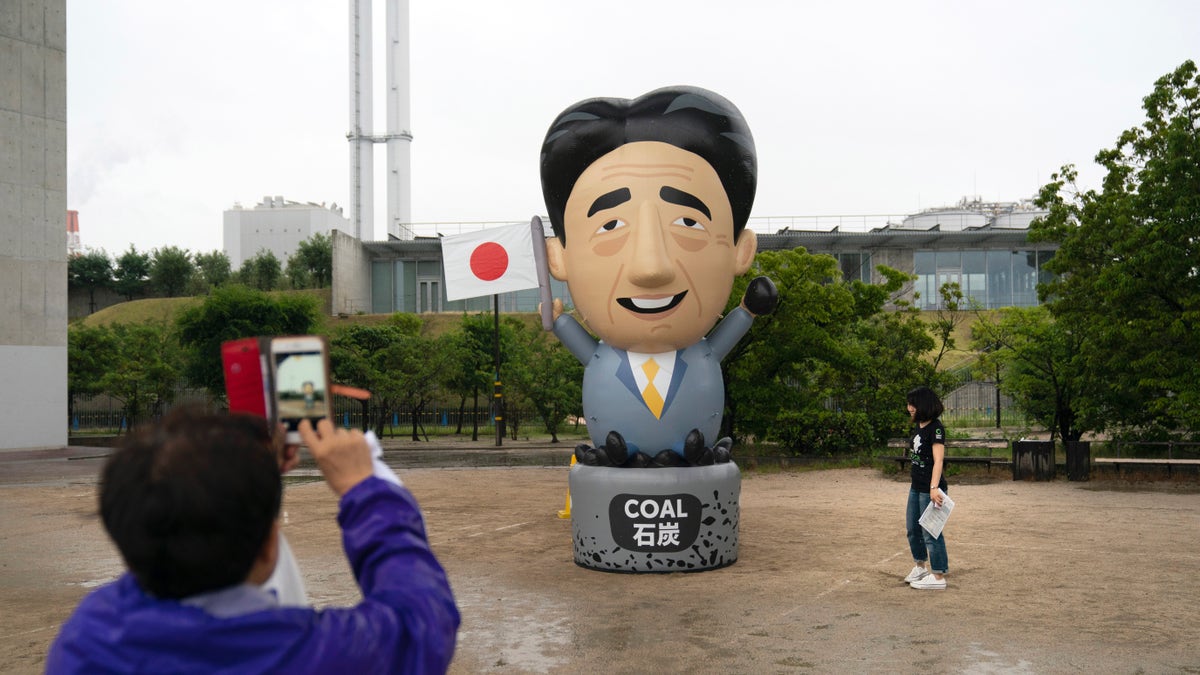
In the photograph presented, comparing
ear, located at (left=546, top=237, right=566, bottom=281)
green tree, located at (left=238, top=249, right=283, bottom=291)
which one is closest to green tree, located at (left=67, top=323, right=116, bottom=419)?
green tree, located at (left=238, top=249, right=283, bottom=291)

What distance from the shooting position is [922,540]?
27.1 ft

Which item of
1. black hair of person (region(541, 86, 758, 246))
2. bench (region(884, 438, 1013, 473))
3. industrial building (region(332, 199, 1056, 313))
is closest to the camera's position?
black hair of person (region(541, 86, 758, 246))

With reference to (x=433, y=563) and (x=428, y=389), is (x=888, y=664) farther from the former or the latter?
(x=428, y=389)

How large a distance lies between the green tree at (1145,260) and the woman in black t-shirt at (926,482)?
31.7 ft

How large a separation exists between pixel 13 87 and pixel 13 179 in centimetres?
249

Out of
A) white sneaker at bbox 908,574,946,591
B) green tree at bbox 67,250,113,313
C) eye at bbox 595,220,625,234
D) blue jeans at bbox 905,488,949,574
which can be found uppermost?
green tree at bbox 67,250,113,313

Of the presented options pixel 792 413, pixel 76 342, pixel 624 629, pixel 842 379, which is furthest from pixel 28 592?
pixel 76 342

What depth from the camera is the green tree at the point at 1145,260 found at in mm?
15828

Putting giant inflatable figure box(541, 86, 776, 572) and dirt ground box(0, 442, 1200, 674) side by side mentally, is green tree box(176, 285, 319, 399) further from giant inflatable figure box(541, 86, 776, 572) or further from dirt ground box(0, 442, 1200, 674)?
giant inflatable figure box(541, 86, 776, 572)

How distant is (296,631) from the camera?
1.70 m

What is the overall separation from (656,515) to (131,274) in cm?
6539

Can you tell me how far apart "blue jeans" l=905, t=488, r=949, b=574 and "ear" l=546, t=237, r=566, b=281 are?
12.2 feet

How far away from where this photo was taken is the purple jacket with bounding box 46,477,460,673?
165 cm

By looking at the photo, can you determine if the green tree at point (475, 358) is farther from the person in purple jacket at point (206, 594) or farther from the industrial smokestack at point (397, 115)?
the person in purple jacket at point (206, 594)
